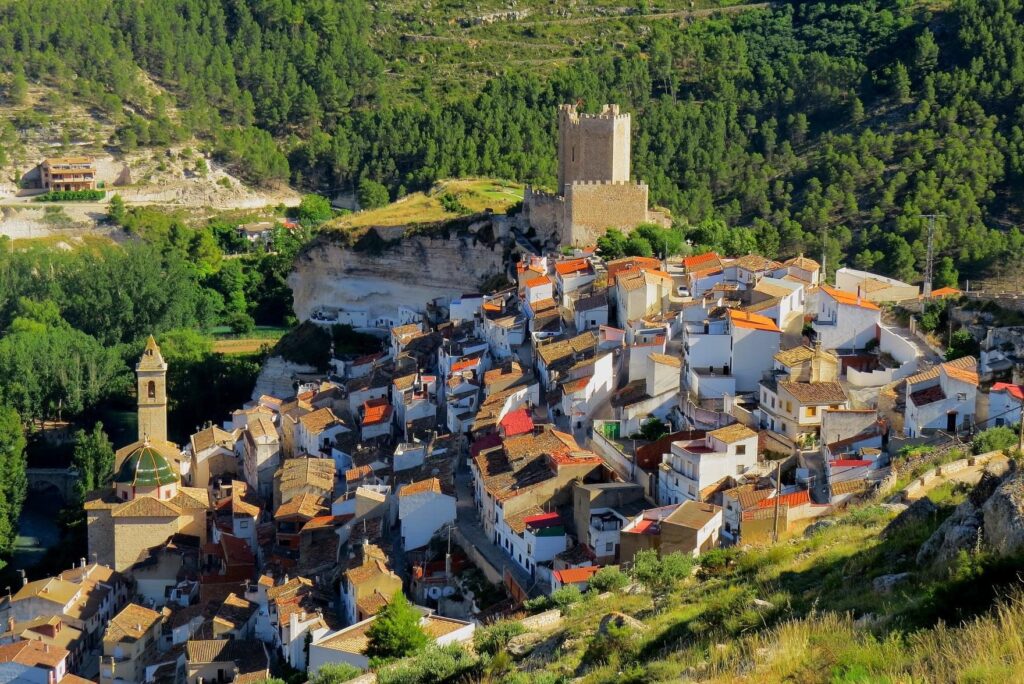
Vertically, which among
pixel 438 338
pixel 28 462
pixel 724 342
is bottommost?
pixel 28 462

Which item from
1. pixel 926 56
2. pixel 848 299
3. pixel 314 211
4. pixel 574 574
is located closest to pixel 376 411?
pixel 848 299

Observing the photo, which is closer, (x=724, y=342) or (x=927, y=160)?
(x=724, y=342)

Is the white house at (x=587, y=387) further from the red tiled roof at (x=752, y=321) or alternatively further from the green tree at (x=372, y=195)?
the green tree at (x=372, y=195)

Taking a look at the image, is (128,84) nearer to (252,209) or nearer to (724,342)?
(252,209)

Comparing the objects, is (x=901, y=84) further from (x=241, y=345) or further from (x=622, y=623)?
(x=622, y=623)

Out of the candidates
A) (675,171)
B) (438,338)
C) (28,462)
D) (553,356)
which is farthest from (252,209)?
(553,356)

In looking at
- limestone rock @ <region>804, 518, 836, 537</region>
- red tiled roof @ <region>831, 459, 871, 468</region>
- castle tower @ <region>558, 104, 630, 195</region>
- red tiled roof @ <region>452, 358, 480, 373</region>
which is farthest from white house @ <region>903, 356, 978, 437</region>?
castle tower @ <region>558, 104, 630, 195</region>
